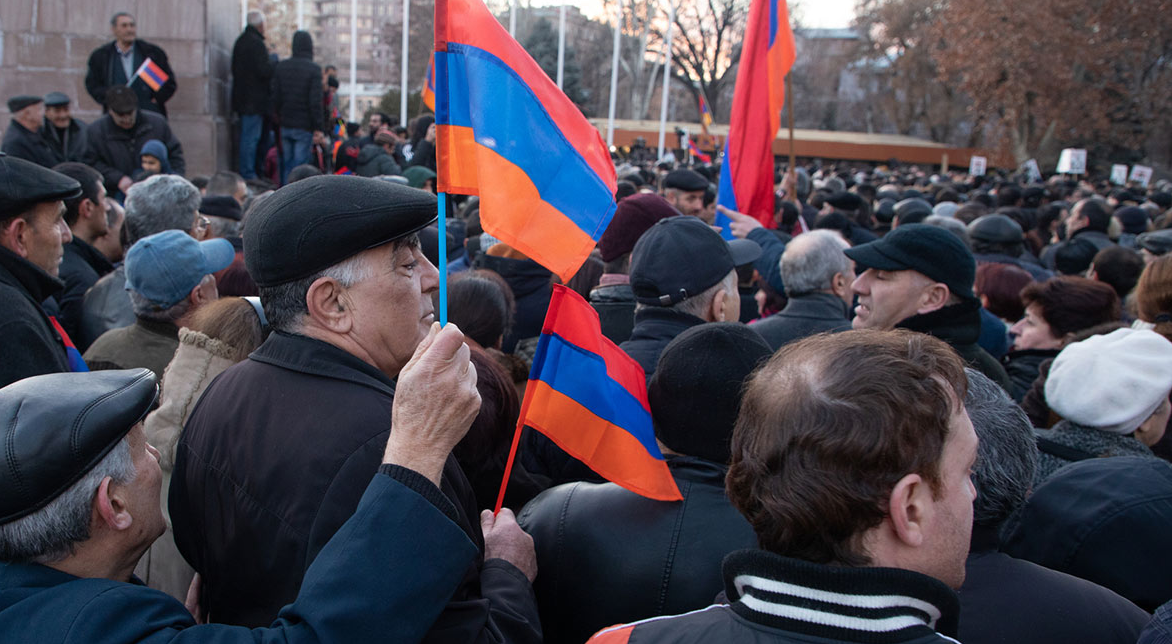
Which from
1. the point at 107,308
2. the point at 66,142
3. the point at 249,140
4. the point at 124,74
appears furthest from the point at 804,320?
the point at 249,140

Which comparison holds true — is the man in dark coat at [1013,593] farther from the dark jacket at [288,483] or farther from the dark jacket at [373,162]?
the dark jacket at [373,162]

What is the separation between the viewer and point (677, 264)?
3531 mm

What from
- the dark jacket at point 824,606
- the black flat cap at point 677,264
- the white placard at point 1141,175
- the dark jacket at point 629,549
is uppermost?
the white placard at point 1141,175

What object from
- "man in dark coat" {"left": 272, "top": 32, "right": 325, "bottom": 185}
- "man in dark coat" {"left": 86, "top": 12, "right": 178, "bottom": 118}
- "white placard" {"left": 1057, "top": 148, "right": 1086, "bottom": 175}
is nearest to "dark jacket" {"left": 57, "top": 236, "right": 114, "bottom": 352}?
"man in dark coat" {"left": 86, "top": 12, "right": 178, "bottom": 118}

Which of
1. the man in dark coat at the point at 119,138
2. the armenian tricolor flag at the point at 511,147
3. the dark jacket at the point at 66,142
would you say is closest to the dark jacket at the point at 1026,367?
the armenian tricolor flag at the point at 511,147

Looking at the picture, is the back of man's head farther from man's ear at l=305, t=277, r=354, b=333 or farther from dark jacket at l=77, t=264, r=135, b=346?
dark jacket at l=77, t=264, r=135, b=346

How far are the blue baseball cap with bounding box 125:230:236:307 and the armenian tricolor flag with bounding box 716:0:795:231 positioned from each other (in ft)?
12.0

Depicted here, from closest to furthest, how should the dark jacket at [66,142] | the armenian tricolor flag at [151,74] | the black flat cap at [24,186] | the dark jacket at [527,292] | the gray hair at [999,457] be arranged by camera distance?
the gray hair at [999,457], the black flat cap at [24,186], the dark jacket at [527,292], the dark jacket at [66,142], the armenian tricolor flag at [151,74]

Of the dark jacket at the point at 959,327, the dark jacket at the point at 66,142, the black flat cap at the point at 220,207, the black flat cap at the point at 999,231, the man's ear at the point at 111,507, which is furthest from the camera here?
the dark jacket at the point at 66,142

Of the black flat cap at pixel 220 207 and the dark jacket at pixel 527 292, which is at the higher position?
the black flat cap at pixel 220 207

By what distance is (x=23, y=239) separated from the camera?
3.19 meters

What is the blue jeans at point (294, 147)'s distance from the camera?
10.7m

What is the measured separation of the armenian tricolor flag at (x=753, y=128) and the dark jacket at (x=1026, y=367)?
2348 millimetres

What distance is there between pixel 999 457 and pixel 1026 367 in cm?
260
